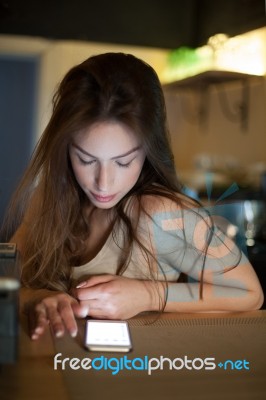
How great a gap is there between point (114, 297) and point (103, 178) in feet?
0.46

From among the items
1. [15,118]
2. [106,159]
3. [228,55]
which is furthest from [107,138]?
[228,55]

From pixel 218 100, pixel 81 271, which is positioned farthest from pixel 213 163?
pixel 81 271

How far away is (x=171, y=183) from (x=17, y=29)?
1.00ft

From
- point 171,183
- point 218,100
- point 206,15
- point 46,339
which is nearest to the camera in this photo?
point 46,339

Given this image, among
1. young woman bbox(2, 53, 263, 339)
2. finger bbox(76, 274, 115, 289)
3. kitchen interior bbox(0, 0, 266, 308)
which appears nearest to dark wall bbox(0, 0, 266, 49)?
kitchen interior bbox(0, 0, 266, 308)

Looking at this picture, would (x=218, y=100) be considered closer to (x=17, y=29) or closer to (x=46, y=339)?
(x=17, y=29)

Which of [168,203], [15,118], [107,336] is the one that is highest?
[15,118]

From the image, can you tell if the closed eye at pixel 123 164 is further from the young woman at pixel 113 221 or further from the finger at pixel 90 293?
the finger at pixel 90 293

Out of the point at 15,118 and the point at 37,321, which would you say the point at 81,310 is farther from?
the point at 15,118

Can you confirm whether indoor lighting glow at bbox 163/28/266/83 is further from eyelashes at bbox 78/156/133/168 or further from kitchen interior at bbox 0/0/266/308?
eyelashes at bbox 78/156/133/168

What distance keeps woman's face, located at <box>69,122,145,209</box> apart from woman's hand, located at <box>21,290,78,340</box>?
0.13 metres

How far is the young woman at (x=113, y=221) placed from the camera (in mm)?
627

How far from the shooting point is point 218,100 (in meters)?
0.90

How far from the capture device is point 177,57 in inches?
28.2
